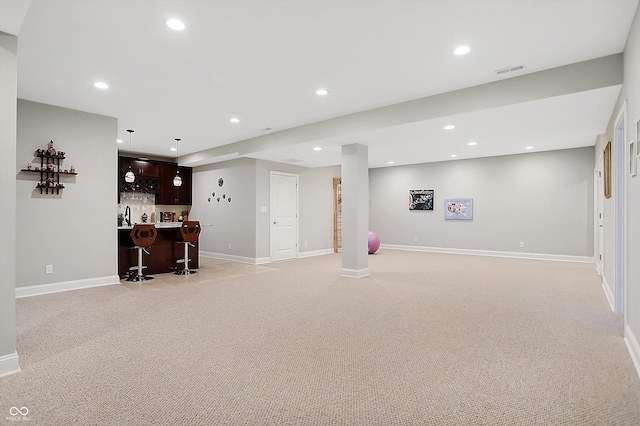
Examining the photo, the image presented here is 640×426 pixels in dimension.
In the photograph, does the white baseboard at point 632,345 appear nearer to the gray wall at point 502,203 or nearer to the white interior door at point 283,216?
the gray wall at point 502,203

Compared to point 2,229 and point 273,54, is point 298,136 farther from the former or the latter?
point 2,229

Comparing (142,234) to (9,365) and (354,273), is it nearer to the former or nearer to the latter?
(9,365)

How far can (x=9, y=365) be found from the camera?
2549 mm

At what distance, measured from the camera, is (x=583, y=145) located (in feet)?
24.3

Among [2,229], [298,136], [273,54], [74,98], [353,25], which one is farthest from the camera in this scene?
[298,136]

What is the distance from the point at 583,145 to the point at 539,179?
1179 mm

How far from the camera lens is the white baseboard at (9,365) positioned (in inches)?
99.0

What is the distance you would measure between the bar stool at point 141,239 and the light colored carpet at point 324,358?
907 mm

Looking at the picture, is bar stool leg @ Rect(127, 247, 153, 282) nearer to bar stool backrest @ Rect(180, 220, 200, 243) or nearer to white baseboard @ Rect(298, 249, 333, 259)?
bar stool backrest @ Rect(180, 220, 200, 243)

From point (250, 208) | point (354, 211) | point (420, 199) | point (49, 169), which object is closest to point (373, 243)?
point (420, 199)

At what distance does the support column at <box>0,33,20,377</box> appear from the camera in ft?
8.30

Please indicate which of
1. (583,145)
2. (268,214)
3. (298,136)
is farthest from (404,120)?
(583,145)
